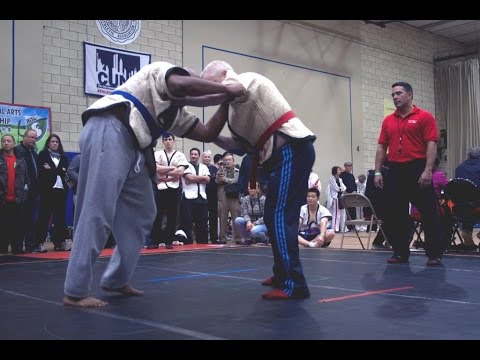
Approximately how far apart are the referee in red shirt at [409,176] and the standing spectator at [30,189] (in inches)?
174

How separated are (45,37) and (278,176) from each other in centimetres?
741

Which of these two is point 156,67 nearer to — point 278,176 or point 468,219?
point 278,176

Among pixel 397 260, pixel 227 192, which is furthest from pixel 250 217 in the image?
pixel 397 260

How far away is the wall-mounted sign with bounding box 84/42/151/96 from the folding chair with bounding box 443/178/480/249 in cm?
608

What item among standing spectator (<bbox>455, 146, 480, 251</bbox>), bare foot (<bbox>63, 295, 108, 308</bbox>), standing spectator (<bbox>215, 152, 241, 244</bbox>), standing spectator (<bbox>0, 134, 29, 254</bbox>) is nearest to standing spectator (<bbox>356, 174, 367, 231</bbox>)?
standing spectator (<bbox>215, 152, 241, 244</bbox>)

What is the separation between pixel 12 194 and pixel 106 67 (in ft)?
12.2

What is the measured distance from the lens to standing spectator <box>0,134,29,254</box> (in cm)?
681

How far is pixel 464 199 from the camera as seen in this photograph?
20.0 feet

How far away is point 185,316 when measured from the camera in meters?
2.54

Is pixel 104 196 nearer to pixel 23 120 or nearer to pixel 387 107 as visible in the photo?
pixel 23 120

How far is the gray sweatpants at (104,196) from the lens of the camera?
278 cm

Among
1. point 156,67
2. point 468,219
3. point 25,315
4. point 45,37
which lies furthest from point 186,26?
point 25,315

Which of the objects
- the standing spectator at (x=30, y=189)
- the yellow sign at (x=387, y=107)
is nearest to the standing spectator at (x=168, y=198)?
the standing spectator at (x=30, y=189)

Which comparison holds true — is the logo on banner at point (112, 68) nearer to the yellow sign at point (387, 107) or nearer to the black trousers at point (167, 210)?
the black trousers at point (167, 210)
